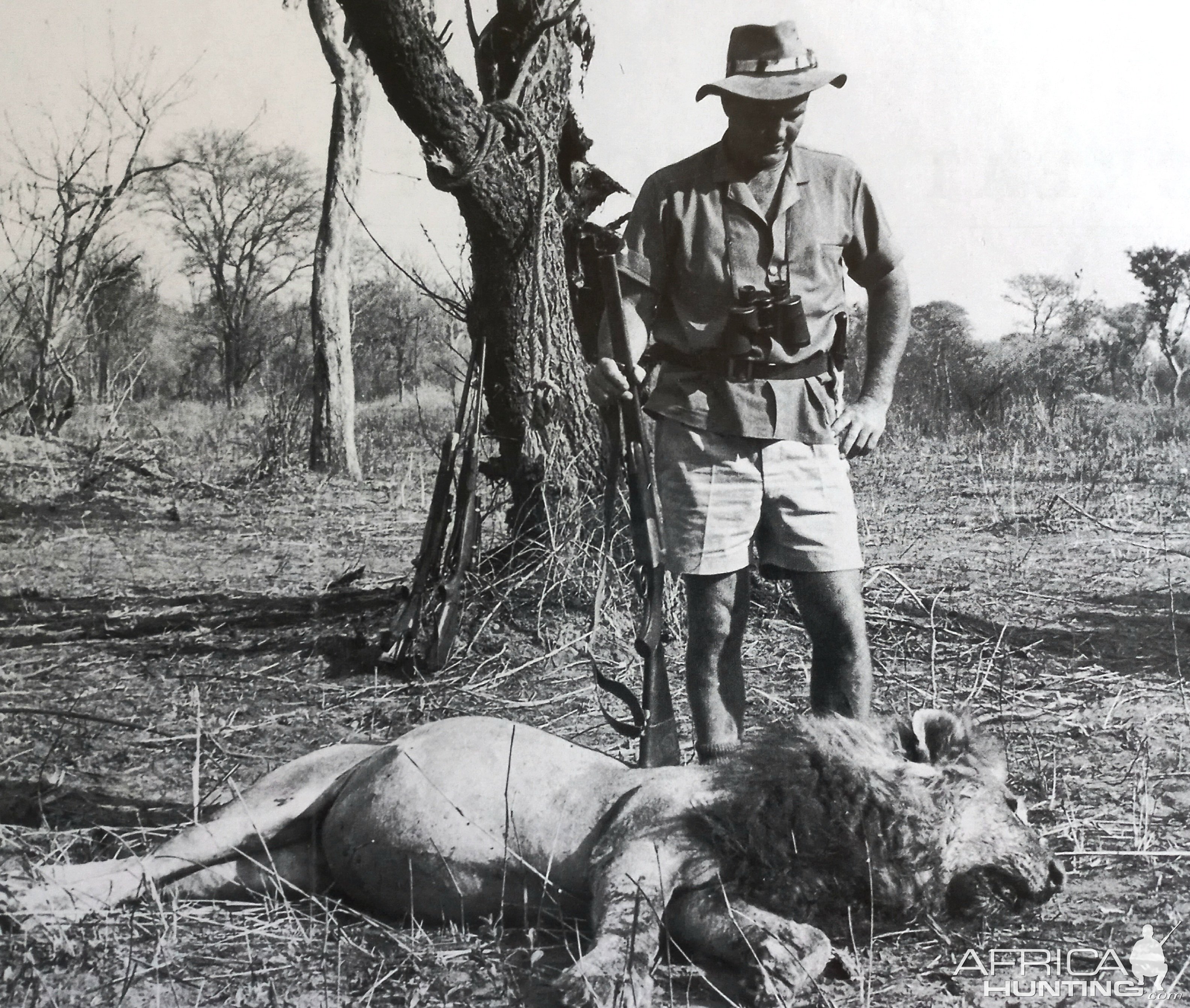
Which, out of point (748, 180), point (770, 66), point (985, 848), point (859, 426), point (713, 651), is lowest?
point (985, 848)

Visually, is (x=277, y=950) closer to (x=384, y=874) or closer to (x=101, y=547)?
(x=384, y=874)

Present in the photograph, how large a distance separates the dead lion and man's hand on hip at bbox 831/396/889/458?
77cm

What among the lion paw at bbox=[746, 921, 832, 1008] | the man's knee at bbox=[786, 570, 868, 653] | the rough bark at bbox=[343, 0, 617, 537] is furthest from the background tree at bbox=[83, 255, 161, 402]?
the lion paw at bbox=[746, 921, 832, 1008]

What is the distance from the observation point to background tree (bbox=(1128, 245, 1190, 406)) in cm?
559

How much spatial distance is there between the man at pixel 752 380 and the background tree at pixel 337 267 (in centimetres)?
639

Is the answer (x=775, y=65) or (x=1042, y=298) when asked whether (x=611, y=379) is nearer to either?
(x=775, y=65)

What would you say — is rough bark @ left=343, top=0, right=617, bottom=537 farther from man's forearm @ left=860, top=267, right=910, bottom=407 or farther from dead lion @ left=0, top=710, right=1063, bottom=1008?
dead lion @ left=0, top=710, right=1063, bottom=1008

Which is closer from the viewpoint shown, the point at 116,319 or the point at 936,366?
the point at 936,366

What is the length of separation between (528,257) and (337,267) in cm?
576

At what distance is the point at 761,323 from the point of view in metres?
2.84

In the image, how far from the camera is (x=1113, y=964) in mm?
2244

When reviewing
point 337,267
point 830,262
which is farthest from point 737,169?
point 337,267

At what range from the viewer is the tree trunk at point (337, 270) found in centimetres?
902

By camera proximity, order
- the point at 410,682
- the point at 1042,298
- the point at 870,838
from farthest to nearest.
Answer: the point at 1042,298 < the point at 410,682 < the point at 870,838
